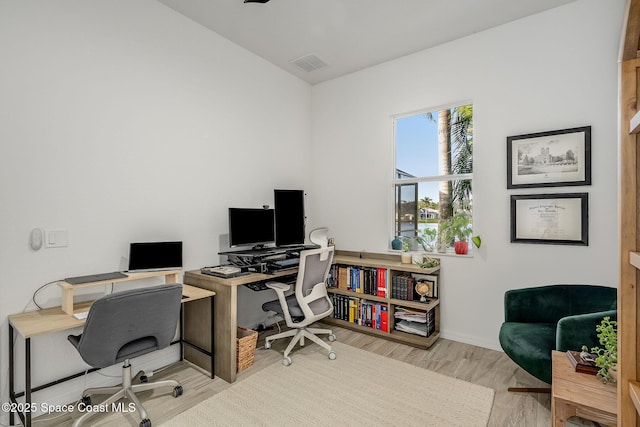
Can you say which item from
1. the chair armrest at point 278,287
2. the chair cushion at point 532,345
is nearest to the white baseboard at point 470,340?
the chair cushion at point 532,345

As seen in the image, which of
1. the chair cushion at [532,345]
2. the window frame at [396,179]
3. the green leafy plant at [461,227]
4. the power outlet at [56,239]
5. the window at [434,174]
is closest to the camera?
the chair cushion at [532,345]

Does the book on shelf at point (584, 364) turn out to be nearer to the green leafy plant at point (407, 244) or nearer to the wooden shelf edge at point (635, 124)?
the wooden shelf edge at point (635, 124)

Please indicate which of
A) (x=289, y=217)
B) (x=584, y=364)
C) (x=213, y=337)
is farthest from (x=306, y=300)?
(x=584, y=364)

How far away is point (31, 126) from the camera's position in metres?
2.11

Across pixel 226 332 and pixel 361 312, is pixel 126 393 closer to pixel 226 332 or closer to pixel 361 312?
pixel 226 332

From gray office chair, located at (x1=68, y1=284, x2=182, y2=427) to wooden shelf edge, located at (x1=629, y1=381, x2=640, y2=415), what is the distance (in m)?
2.07

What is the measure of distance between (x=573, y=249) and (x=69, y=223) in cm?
394

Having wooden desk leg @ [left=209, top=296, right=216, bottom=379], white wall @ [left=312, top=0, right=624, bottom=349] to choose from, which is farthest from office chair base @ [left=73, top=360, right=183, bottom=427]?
white wall @ [left=312, top=0, right=624, bottom=349]

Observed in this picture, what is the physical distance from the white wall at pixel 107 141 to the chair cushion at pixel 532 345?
2.64m

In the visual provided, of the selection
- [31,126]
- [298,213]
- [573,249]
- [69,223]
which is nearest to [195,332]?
[69,223]

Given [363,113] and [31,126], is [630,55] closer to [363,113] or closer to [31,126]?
[31,126]

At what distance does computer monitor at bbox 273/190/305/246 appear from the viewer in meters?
3.59

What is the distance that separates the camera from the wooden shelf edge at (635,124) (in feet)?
2.40

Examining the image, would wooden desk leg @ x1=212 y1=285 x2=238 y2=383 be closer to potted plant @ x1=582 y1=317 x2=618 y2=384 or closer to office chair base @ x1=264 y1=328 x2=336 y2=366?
office chair base @ x1=264 y1=328 x2=336 y2=366
